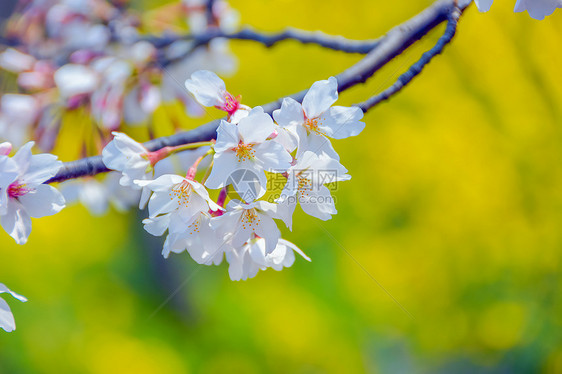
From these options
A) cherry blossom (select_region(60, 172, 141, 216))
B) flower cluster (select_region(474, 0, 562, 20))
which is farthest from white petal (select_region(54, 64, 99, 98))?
flower cluster (select_region(474, 0, 562, 20))

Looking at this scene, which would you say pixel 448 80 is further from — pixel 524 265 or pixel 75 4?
pixel 75 4

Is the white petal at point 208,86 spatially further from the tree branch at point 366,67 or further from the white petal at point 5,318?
the white petal at point 5,318

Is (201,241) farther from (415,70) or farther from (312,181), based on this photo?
(415,70)

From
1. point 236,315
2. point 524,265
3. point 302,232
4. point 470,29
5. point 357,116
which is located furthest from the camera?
point 236,315

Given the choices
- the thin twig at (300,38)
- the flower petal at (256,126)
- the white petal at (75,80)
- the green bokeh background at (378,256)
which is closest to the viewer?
the flower petal at (256,126)

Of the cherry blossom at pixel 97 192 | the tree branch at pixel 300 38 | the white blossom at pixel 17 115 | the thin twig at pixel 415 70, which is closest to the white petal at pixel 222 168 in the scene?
the thin twig at pixel 415 70

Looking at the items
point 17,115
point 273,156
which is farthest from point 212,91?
point 17,115

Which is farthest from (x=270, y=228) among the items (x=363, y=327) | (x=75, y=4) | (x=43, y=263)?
(x=43, y=263)

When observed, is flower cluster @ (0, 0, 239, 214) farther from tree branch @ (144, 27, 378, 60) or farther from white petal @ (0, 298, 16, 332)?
white petal @ (0, 298, 16, 332)
